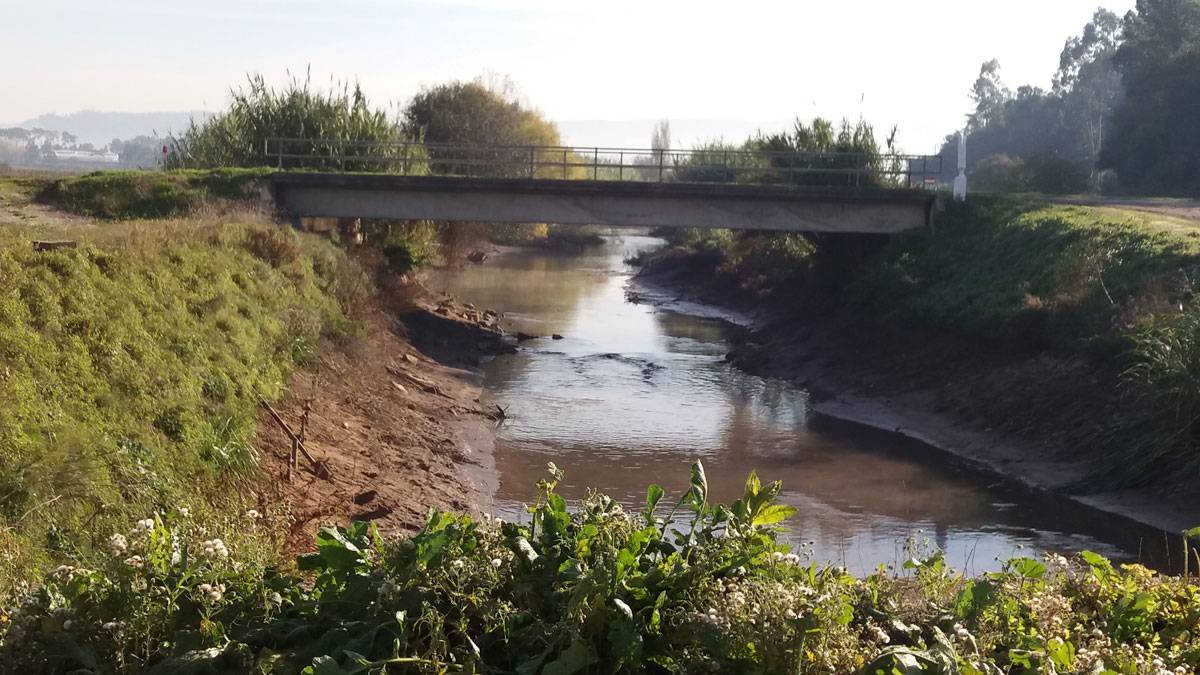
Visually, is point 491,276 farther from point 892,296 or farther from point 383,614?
point 383,614

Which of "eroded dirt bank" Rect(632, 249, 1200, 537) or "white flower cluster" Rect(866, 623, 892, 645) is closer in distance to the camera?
"white flower cluster" Rect(866, 623, 892, 645)

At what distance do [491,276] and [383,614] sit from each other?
60722mm

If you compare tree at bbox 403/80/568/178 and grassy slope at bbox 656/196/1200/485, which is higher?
tree at bbox 403/80/568/178

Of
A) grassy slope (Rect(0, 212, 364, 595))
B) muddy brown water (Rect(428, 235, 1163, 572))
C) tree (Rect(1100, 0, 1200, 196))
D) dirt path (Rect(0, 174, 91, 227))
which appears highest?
tree (Rect(1100, 0, 1200, 196))

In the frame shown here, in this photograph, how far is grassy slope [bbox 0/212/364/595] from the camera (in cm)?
1235

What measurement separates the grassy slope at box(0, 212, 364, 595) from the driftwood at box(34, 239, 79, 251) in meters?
0.27

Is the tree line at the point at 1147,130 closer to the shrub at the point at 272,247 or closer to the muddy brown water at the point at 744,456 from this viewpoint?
the muddy brown water at the point at 744,456

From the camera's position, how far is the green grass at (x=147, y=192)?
34.6 meters

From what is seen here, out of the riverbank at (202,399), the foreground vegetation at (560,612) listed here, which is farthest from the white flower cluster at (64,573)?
the riverbank at (202,399)

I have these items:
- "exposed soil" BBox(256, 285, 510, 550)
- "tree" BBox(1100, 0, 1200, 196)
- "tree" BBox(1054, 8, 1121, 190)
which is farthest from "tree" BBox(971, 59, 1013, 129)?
"exposed soil" BBox(256, 285, 510, 550)

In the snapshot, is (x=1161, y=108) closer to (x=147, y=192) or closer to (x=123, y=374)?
(x=147, y=192)

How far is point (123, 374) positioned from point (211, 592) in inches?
450

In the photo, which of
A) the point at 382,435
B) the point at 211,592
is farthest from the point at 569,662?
the point at 382,435

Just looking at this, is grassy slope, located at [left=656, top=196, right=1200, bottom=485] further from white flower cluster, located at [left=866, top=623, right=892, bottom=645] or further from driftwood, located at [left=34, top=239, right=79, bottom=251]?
driftwood, located at [left=34, top=239, right=79, bottom=251]
